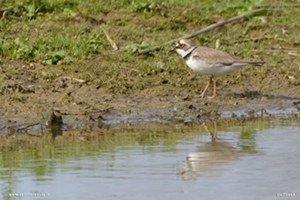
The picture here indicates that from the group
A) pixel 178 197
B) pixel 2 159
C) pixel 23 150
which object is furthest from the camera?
pixel 23 150

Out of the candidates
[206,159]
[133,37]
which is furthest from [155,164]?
[133,37]

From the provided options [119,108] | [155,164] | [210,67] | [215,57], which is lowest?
[155,164]

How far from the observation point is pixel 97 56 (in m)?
10.8

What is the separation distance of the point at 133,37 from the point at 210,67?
91.9 inches

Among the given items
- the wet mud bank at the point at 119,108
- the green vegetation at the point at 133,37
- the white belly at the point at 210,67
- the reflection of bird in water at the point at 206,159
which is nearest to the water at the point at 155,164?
the reflection of bird in water at the point at 206,159

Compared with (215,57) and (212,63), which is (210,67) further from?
(215,57)

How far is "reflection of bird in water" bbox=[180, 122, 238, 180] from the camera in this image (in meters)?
5.57

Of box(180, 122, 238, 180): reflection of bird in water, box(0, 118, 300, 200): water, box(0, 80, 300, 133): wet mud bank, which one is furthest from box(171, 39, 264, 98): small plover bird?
box(180, 122, 238, 180): reflection of bird in water

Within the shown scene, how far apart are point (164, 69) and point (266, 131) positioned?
3.29m

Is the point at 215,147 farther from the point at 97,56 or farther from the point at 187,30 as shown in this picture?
the point at 187,30

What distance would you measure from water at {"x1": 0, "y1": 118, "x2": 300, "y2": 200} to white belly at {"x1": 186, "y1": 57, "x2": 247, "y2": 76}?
1973 mm

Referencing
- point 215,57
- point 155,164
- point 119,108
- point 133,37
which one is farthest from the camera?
point 133,37

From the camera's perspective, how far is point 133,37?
11.6 meters

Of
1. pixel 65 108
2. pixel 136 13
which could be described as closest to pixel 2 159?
pixel 65 108
